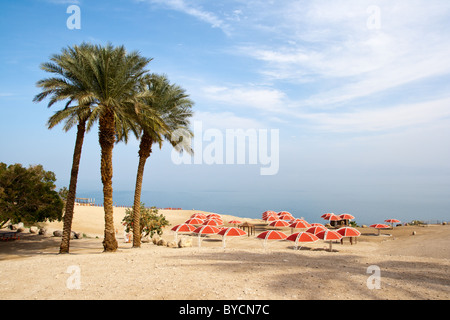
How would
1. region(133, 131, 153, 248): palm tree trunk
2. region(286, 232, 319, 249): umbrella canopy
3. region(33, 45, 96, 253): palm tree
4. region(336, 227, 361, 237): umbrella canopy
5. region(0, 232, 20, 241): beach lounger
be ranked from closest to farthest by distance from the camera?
1. region(33, 45, 96, 253): palm tree
2. region(286, 232, 319, 249): umbrella canopy
3. region(133, 131, 153, 248): palm tree trunk
4. region(336, 227, 361, 237): umbrella canopy
5. region(0, 232, 20, 241): beach lounger

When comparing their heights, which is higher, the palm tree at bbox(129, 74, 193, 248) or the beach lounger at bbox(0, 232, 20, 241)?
the palm tree at bbox(129, 74, 193, 248)

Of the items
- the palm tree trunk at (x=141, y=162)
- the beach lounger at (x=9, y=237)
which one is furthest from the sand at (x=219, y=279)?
the beach lounger at (x=9, y=237)

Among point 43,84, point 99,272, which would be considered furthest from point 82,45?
point 99,272

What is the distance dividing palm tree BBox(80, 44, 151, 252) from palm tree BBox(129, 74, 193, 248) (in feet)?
6.18

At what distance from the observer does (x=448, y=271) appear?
11.6 meters

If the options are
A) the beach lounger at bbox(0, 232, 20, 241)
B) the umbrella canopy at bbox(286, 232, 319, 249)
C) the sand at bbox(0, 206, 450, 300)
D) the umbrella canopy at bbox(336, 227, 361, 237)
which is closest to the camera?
the sand at bbox(0, 206, 450, 300)

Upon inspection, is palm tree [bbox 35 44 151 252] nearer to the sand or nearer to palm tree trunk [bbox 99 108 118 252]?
palm tree trunk [bbox 99 108 118 252]

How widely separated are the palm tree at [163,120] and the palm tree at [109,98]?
6.18 ft

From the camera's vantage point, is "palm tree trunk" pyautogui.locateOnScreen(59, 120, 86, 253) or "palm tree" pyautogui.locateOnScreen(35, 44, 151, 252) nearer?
"palm tree" pyautogui.locateOnScreen(35, 44, 151, 252)

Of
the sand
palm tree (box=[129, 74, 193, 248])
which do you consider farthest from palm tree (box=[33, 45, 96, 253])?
the sand

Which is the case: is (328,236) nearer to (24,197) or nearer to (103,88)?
(103,88)

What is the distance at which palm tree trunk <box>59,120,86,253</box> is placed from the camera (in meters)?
18.6
